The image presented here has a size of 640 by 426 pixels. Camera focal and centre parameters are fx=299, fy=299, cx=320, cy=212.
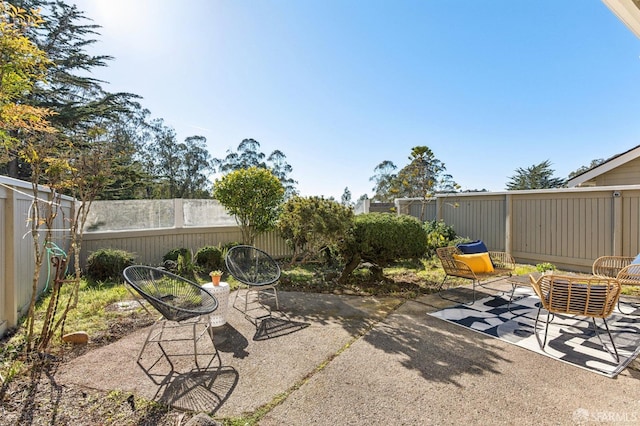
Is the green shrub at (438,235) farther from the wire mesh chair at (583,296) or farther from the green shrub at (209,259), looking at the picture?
the green shrub at (209,259)

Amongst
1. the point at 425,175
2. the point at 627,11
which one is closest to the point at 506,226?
the point at 425,175

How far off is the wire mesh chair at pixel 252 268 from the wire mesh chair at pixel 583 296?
9.86 ft

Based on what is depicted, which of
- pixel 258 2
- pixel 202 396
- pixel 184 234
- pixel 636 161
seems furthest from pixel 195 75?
pixel 636 161

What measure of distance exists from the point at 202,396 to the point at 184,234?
550cm

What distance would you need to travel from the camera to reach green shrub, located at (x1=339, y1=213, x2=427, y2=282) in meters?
4.95

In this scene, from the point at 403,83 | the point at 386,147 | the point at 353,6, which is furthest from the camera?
the point at 386,147

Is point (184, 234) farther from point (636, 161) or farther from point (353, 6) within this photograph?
point (636, 161)

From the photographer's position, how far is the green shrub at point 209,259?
21.3 ft

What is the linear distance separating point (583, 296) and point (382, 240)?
262 cm

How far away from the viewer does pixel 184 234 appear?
7.00 metres

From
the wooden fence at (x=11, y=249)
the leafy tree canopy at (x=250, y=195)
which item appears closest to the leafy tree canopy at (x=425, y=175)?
the leafy tree canopy at (x=250, y=195)

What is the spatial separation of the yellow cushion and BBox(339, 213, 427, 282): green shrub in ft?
2.17

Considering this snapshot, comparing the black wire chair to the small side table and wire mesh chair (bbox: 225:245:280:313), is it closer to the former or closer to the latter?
the small side table

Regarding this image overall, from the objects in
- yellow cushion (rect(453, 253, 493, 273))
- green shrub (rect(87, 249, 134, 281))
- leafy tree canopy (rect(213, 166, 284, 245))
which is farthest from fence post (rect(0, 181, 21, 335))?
yellow cushion (rect(453, 253, 493, 273))
